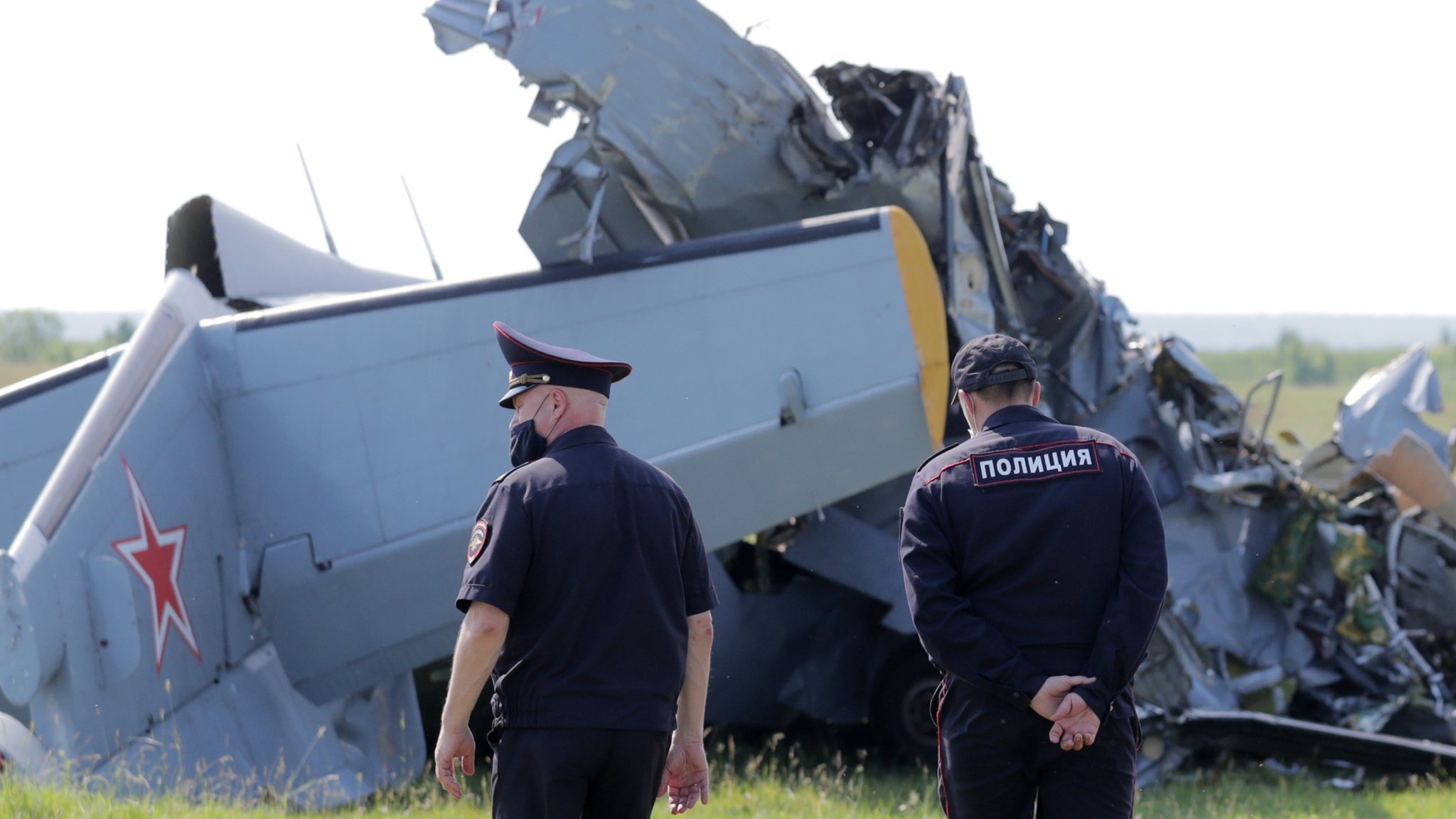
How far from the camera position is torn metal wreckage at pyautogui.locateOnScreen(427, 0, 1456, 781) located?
6.39 metres

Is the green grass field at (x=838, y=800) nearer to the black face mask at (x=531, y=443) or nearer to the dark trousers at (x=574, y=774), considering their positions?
the dark trousers at (x=574, y=774)

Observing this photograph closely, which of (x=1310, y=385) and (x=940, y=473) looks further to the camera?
(x=1310, y=385)

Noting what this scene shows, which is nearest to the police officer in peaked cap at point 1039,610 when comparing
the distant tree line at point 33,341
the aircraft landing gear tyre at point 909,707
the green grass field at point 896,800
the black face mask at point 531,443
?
the black face mask at point 531,443

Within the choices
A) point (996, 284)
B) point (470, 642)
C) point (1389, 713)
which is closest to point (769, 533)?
point (996, 284)

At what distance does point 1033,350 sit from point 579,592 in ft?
21.4

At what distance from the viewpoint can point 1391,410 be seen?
1220cm

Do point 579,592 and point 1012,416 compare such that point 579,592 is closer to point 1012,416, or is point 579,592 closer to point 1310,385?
point 1012,416

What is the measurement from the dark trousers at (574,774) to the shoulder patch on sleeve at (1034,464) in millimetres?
1019

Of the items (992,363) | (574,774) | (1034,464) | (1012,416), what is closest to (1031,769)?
(1034,464)

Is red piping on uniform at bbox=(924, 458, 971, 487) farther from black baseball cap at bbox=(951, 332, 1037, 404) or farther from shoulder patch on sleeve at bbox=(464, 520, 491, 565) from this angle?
shoulder patch on sleeve at bbox=(464, 520, 491, 565)

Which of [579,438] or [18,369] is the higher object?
[579,438]

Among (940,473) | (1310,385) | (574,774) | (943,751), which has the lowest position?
(1310,385)

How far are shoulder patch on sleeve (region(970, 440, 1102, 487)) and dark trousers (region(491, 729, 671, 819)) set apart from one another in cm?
102

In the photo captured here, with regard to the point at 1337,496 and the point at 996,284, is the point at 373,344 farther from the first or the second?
the point at 1337,496
